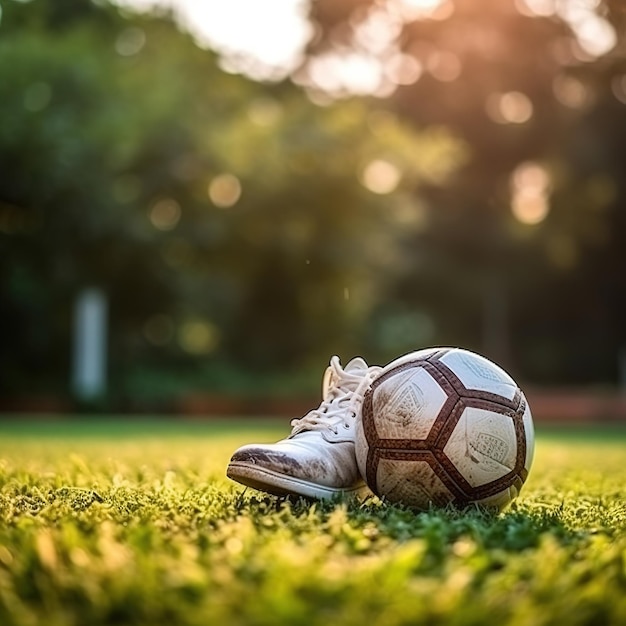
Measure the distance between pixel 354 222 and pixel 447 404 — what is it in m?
18.0

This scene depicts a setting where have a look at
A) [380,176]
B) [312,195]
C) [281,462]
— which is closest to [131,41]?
[312,195]

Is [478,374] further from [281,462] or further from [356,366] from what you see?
[281,462]

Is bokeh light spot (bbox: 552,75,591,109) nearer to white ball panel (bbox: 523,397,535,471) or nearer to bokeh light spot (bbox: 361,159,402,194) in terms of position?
bokeh light spot (bbox: 361,159,402,194)

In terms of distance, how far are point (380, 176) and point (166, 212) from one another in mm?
4480

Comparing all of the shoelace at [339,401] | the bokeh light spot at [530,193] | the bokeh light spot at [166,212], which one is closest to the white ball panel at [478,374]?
the shoelace at [339,401]

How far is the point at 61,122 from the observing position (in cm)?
1833

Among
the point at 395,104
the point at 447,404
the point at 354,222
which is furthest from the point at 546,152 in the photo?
the point at 447,404

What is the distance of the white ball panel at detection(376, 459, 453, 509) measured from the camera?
308 cm

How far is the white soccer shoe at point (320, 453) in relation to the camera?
3.06 meters

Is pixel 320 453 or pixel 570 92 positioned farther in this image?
pixel 570 92

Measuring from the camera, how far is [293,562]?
1.86 metres

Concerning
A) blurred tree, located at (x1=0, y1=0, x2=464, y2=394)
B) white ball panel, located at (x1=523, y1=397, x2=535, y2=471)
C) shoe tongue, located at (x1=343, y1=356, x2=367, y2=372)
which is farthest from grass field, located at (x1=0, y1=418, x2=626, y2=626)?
blurred tree, located at (x1=0, y1=0, x2=464, y2=394)

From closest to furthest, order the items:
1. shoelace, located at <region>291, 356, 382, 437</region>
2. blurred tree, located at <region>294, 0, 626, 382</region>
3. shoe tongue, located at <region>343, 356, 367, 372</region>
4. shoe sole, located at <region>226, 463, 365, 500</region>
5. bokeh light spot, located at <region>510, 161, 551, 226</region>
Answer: shoe sole, located at <region>226, 463, 365, 500</region>
shoelace, located at <region>291, 356, 382, 437</region>
shoe tongue, located at <region>343, 356, 367, 372</region>
blurred tree, located at <region>294, 0, 626, 382</region>
bokeh light spot, located at <region>510, 161, 551, 226</region>

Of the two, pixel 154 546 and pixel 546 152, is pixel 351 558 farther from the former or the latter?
pixel 546 152
